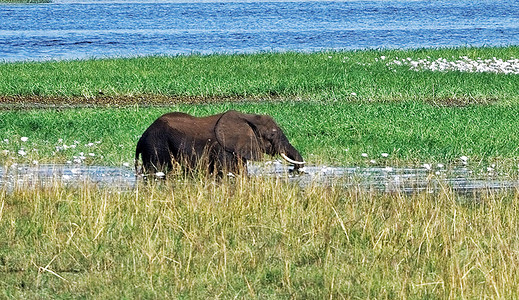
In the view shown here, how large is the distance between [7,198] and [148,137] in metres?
2.86

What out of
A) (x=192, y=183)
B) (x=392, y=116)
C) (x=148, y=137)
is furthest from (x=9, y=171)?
(x=392, y=116)

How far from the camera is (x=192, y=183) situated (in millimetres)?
12180

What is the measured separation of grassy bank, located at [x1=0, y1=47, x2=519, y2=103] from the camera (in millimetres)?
25000

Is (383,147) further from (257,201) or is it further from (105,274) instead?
(105,274)

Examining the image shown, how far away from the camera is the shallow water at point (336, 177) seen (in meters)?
12.5

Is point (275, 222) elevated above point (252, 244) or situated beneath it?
situated beneath

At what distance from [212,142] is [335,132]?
4.86 metres

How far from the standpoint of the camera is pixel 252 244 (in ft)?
30.7

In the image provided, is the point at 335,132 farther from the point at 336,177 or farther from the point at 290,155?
the point at 336,177

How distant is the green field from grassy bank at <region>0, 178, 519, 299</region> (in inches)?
0.8

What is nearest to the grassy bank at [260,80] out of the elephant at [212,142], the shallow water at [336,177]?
the shallow water at [336,177]

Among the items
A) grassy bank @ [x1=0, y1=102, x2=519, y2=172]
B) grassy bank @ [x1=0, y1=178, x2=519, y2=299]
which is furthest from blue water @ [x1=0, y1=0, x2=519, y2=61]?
grassy bank @ [x1=0, y1=178, x2=519, y2=299]

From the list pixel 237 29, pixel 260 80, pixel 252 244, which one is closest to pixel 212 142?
pixel 252 244

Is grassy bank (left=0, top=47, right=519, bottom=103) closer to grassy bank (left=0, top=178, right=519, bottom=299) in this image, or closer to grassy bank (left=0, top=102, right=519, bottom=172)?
grassy bank (left=0, top=102, right=519, bottom=172)
